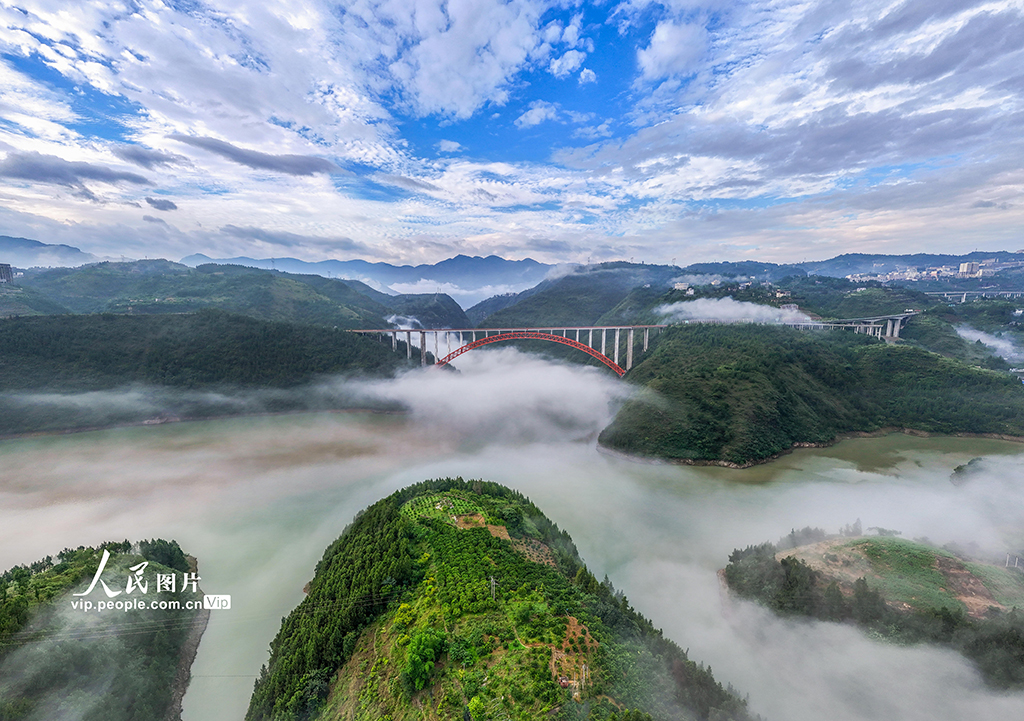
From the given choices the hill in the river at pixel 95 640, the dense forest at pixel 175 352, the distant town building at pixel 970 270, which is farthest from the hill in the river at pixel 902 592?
the distant town building at pixel 970 270

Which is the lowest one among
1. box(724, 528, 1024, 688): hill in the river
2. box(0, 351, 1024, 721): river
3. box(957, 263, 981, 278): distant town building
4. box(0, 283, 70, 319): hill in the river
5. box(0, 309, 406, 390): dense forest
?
box(0, 351, 1024, 721): river

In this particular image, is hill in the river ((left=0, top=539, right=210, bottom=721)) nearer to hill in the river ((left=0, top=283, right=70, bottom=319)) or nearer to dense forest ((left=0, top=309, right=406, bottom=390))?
dense forest ((left=0, top=309, right=406, bottom=390))

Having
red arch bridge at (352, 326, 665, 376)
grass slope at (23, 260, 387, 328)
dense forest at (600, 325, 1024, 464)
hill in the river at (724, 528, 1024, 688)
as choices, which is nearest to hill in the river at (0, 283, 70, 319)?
grass slope at (23, 260, 387, 328)

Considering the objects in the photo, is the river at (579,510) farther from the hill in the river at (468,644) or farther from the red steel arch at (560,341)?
the red steel arch at (560,341)

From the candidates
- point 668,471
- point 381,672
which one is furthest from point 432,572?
point 668,471

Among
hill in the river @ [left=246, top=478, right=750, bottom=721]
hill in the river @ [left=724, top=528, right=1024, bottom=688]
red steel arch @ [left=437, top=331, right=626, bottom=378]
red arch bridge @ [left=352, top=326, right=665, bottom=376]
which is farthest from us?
red arch bridge @ [left=352, top=326, right=665, bottom=376]

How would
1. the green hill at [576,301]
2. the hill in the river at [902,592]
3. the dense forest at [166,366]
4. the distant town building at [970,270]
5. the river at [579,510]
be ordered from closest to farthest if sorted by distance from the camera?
the hill in the river at [902,592] < the river at [579,510] < the dense forest at [166,366] < the green hill at [576,301] < the distant town building at [970,270]

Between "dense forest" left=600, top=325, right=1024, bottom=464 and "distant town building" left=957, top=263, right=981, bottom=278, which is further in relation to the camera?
"distant town building" left=957, top=263, right=981, bottom=278

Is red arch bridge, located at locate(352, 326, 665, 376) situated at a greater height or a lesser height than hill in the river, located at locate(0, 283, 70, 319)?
lesser
